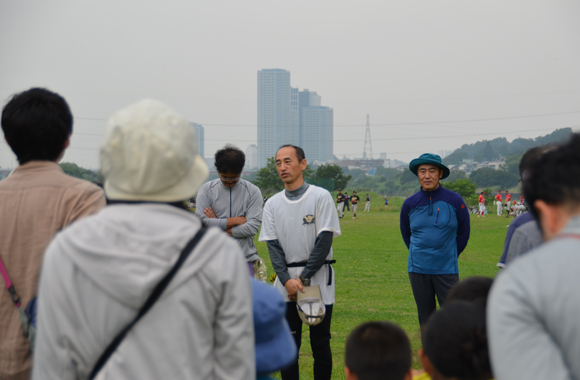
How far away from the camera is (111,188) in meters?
1.84

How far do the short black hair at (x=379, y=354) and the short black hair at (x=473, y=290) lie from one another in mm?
307

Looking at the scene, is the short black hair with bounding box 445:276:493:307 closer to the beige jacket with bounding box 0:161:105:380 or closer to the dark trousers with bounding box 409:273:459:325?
the beige jacket with bounding box 0:161:105:380

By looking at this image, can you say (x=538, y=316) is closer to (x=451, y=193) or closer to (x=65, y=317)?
(x=65, y=317)

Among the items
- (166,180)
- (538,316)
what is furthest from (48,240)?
(538,316)

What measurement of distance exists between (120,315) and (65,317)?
0.19 meters

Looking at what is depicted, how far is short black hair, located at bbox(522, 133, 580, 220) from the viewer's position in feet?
5.13

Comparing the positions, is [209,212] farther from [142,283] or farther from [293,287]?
[142,283]

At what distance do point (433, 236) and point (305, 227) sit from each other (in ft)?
4.67

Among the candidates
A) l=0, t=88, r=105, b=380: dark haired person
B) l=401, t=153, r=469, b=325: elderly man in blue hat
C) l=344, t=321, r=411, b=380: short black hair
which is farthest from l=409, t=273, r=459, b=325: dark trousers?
l=0, t=88, r=105, b=380: dark haired person

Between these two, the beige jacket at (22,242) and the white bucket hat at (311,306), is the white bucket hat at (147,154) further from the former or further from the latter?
the white bucket hat at (311,306)

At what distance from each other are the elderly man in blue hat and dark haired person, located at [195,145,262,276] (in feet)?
5.60

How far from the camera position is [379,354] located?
2.40 meters

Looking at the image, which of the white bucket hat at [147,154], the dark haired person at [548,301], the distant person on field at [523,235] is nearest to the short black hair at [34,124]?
the white bucket hat at [147,154]

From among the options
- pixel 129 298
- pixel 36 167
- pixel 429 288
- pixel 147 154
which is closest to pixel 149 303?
pixel 129 298
